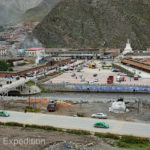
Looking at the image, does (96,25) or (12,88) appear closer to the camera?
(12,88)

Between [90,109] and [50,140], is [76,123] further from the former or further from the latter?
[90,109]

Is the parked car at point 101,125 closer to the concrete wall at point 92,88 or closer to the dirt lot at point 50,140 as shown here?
the dirt lot at point 50,140

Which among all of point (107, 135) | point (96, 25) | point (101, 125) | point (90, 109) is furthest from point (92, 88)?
point (96, 25)

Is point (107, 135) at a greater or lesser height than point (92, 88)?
lesser

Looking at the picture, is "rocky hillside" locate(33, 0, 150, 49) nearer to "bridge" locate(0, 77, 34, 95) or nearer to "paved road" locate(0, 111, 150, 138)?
"bridge" locate(0, 77, 34, 95)

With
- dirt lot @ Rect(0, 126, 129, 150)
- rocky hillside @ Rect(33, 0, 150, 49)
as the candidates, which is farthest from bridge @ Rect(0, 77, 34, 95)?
rocky hillside @ Rect(33, 0, 150, 49)
